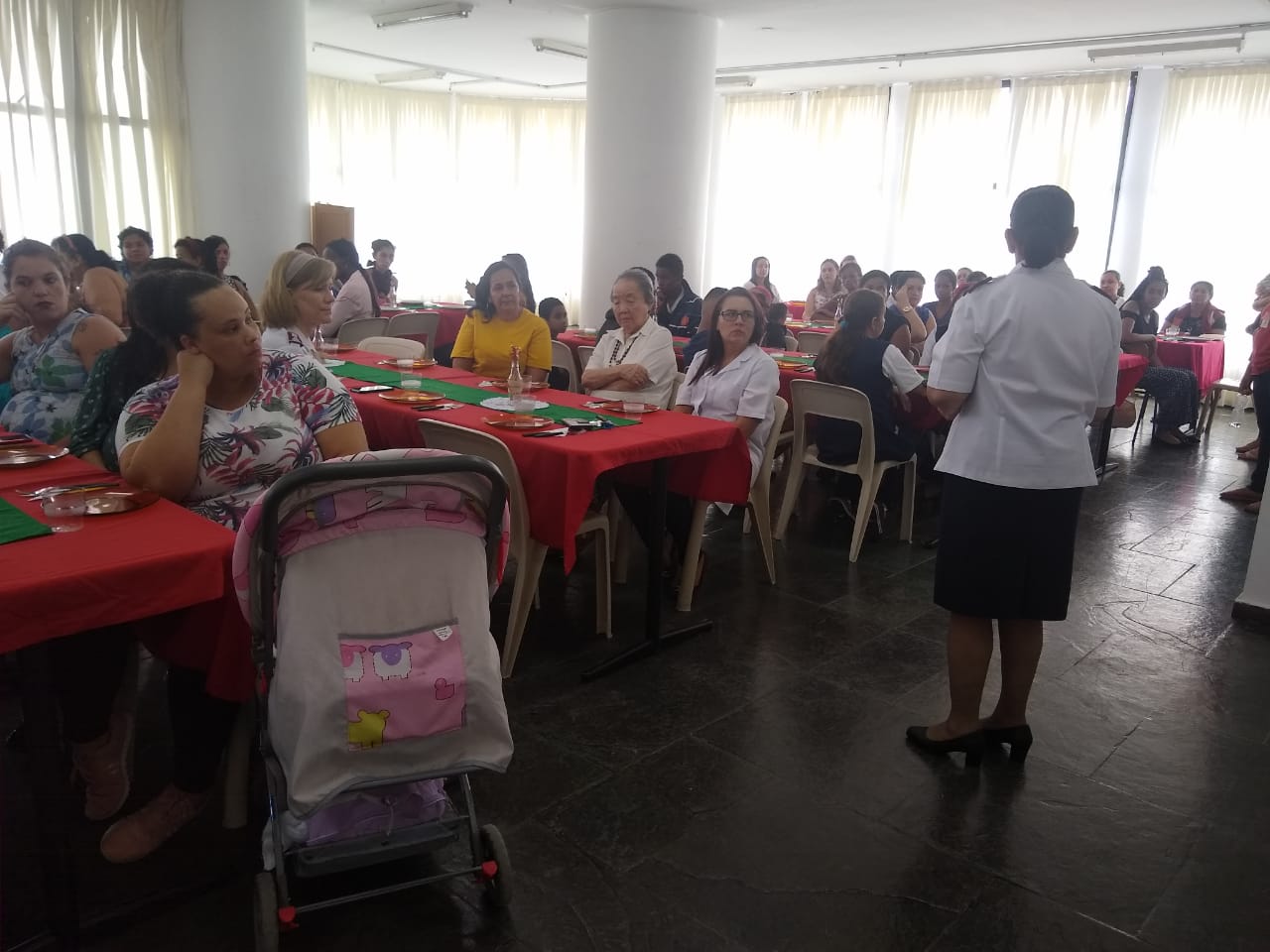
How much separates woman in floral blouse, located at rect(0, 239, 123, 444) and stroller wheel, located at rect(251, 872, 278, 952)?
6.35 ft

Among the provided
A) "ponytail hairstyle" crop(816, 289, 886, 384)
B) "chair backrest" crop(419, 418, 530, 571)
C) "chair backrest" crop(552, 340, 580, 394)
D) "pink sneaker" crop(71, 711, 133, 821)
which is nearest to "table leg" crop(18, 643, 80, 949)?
"pink sneaker" crop(71, 711, 133, 821)

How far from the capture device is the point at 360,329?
20.6ft

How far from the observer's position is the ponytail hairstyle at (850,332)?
175 inches

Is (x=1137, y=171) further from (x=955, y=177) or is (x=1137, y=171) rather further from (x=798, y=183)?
(x=798, y=183)

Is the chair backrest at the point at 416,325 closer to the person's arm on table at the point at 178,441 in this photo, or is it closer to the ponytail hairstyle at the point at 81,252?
the ponytail hairstyle at the point at 81,252

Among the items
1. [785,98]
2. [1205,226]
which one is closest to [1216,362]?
[1205,226]

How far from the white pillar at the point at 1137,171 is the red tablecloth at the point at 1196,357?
2.71 m

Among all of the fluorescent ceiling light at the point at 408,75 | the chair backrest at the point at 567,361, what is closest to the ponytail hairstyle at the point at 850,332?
the chair backrest at the point at 567,361

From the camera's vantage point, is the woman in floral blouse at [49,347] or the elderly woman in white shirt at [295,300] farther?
the elderly woman in white shirt at [295,300]

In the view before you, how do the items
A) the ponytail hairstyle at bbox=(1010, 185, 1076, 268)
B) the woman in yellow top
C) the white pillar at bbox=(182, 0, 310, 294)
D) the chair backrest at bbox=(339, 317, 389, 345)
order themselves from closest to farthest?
the ponytail hairstyle at bbox=(1010, 185, 1076, 268)
the woman in yellow top
the chair backrest at bbox=(339, 317, 389, 345)
the white pillar at bbox=(182, 0, 310, 294)

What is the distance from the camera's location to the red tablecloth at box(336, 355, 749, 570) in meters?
2.93

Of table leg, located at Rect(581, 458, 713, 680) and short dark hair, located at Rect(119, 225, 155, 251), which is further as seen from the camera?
short dark hair, located at Rect(119, 225, 155, 251)

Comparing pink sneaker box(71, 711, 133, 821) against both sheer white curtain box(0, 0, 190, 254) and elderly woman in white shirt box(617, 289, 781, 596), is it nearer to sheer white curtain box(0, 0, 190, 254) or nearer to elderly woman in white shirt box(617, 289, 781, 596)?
elderly woman in white shirt box(617, 289, 781, 596)

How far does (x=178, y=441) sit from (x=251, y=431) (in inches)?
7.3
